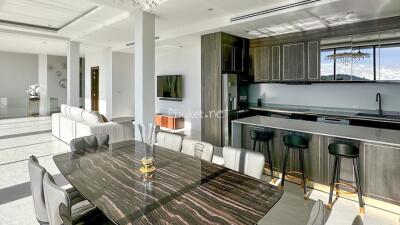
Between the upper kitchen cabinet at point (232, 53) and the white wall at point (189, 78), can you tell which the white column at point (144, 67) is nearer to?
the upper kitchen cabinet at point (232, 53)

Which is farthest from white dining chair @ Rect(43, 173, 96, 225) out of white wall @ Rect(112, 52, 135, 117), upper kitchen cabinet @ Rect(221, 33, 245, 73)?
white wall @ Rect(112, 52, 135, 117)

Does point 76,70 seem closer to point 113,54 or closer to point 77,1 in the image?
point 113,54

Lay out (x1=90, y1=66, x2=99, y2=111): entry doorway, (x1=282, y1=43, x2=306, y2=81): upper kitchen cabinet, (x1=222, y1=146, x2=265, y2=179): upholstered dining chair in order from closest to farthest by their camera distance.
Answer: (x1=222, y1=146, x2=265, y2=179): upholstered dining chair
(x1=282, y1=43, x2=306, y2=81): upper kitchen cabinet
(x1=90, y1=66, x2=99, y2=111): entry doorway

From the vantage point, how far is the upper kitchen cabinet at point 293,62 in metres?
5.38

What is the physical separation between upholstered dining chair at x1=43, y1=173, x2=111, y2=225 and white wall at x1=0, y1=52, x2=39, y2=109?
12.4 m

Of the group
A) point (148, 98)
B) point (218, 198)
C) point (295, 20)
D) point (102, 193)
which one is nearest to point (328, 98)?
point (295, 20)

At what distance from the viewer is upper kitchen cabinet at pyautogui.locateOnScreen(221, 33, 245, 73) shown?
222 inches

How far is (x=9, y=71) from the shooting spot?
10961 millimetres

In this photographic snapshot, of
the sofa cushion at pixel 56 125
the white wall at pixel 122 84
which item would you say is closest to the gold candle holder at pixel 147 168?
the sofa cushion at pixel 56 125

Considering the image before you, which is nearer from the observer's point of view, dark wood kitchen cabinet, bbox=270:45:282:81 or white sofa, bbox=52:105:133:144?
white sofa, bbox=52:105:133:144

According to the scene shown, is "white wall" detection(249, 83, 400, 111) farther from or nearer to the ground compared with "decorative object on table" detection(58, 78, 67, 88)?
nearer to the ground

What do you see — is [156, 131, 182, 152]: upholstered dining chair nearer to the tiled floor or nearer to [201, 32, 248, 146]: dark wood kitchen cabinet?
the tiled floor

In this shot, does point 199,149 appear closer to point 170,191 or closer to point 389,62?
point 170,191

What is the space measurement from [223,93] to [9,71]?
437 inches
